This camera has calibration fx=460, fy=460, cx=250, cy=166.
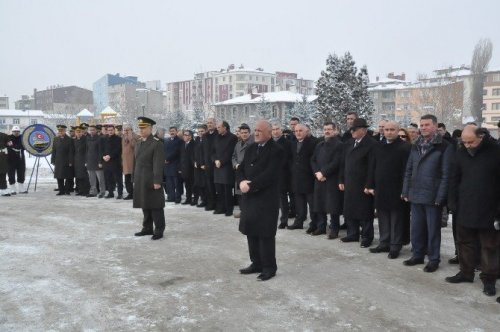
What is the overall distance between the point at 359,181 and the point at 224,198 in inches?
159

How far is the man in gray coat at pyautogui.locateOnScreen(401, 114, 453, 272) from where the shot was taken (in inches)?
245

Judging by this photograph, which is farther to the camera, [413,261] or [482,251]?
[413,261]

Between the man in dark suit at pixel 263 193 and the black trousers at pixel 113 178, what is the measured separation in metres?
8.03

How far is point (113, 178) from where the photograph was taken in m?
13.5

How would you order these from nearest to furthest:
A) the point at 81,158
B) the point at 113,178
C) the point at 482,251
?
the point at 482,251
the point at 113,178
the point at 81,158

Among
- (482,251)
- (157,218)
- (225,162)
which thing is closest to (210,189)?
(225,162)

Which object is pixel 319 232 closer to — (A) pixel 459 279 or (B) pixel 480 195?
(A) pixel 459 279

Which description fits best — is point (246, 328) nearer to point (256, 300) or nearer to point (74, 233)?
point (256, 300)

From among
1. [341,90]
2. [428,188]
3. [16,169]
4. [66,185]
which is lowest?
[66,185]

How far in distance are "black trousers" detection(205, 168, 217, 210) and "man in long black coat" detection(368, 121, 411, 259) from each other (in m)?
4.79

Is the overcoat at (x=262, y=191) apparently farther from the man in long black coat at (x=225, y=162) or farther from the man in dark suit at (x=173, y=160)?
the man in dark suit at (x=173, y=160)

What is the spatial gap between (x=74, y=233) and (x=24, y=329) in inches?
178

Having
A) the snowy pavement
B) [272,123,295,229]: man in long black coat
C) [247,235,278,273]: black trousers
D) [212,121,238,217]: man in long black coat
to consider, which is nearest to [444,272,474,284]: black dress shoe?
the snowy pavement

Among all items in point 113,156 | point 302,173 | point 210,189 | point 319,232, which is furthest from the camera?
point 113,156
